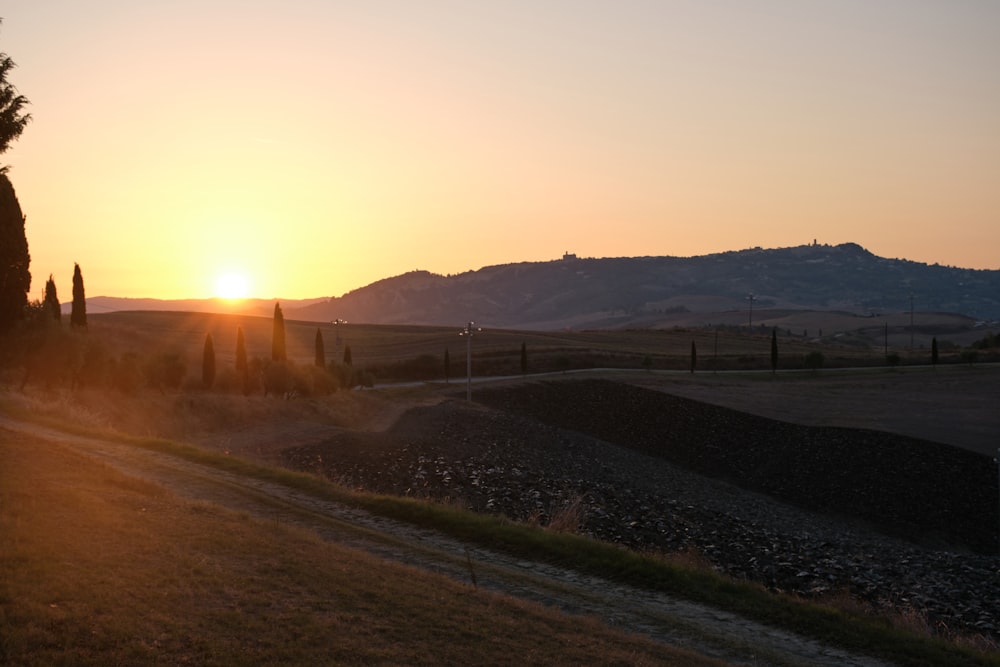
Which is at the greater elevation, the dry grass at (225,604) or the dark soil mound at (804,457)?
the dry grass at (225,604)

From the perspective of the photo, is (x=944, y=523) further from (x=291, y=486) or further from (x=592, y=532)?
(x=291, y=486)

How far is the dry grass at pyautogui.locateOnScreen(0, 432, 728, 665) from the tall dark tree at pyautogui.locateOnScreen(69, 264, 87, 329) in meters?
43.8

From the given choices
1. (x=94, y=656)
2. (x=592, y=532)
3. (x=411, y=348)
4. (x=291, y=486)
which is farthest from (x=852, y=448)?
(x=411, y=348)

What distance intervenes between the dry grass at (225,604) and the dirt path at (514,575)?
1283mm

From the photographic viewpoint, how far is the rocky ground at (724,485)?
25.9m

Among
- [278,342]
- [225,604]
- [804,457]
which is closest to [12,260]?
[278,342]

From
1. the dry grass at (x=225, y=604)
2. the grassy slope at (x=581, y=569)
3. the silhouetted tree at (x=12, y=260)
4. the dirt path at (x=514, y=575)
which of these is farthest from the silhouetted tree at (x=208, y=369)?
the dry grass at (x=225, y=604)

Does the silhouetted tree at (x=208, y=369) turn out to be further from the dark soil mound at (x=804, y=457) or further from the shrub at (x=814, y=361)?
the shrub at (x=814, y=361)

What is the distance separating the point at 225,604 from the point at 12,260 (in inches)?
1192

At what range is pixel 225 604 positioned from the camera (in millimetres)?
11602

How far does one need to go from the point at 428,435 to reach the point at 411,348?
91288 millimetres

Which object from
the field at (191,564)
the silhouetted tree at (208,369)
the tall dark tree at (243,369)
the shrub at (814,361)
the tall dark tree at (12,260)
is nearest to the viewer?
the field at (191,564)

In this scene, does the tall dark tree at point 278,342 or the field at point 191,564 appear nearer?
the field at point 191,564

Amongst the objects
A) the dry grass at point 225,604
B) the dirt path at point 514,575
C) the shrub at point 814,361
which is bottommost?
the shrub at point 814,361
